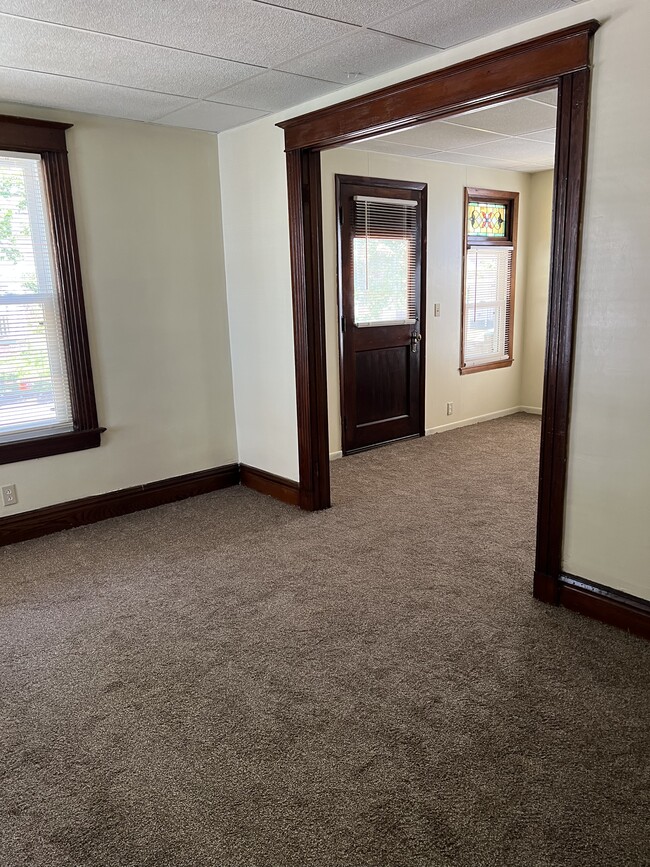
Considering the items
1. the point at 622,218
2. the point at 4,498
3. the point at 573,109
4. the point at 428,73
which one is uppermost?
the point at 428,73

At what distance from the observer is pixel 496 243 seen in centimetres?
630

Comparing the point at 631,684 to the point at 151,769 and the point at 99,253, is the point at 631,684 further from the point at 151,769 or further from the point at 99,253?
the point at 99,253

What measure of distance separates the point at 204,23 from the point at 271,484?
2759mm

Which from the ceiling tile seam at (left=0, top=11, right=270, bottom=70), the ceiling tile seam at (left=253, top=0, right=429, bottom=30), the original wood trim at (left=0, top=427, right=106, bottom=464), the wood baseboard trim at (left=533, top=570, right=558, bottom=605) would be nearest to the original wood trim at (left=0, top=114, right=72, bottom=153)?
the ceiling tile seam at (left=0, top=11, right=270, bottom=70)

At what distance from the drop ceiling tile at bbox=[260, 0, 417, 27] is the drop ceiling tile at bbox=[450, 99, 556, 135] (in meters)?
1.35

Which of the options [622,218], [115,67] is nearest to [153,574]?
[115,67]

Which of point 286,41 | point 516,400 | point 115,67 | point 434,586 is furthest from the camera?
point 516,400

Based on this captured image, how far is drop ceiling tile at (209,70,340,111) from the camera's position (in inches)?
123

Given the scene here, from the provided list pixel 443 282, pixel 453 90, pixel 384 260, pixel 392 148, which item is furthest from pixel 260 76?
pixel 443 282

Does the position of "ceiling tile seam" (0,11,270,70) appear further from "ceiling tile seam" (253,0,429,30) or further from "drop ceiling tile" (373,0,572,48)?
"drop ceiling tile" (373,0,572,48)

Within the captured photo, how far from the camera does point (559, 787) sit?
1.86 metres

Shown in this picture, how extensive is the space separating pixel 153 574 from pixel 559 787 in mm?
2169

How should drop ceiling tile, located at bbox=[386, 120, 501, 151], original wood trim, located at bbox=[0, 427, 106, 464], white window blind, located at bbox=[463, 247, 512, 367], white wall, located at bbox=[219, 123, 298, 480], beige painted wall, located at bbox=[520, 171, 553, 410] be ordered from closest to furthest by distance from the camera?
original wood trim, located at bbox=[0, 427, 106, 464]
white wall, located at bbox=[219, 123, 298, 480]
drop ceiling tile, located at bbox=[386, 120, 501, 151]
white window blind, located at bbox=[463, 247, 512, 367]
beige painted wall, located at bbox=[520, 171, 553, 410]

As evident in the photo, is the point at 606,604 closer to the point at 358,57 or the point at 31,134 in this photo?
the point at 358,57
